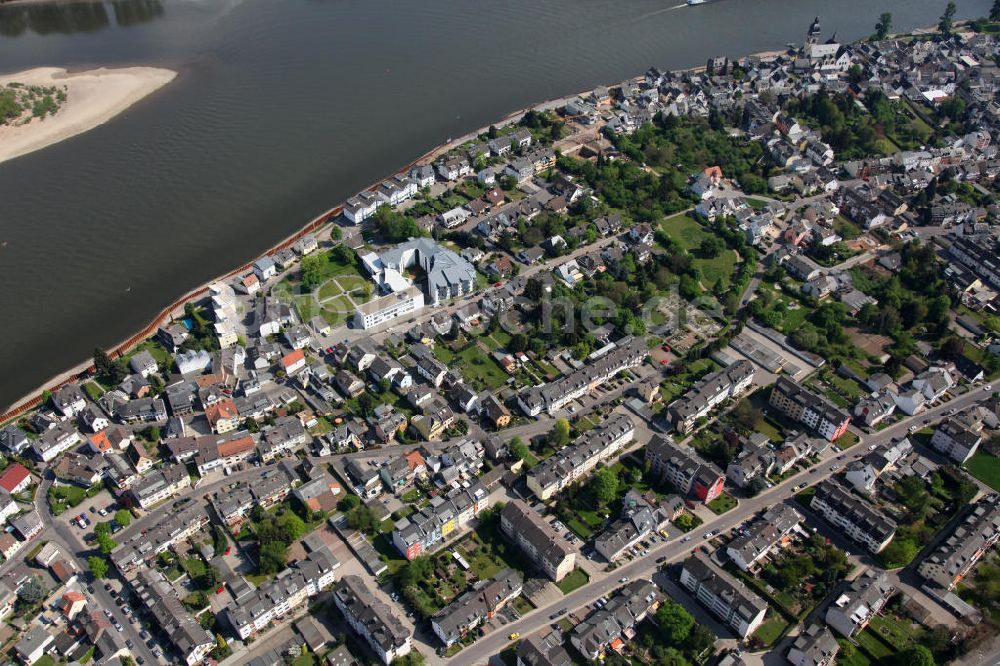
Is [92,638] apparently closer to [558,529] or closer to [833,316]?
[558,529]

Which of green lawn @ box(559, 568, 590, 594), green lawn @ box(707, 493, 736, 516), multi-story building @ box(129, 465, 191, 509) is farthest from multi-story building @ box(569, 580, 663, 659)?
multi-story building @ box(129, 465, 191, 509)

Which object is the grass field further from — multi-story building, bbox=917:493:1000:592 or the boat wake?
the boat wake

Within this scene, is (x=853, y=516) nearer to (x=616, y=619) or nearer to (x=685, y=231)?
(x=616, y=619)

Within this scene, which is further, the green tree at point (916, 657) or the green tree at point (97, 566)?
the green tree at point (97, 566)

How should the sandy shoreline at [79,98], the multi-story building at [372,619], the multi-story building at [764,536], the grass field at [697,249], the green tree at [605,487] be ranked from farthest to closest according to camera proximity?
the sandy shoreline at [79,98], the grass field at [697,249], the green tree at [605,487], the multi-story building at [764,536], the multi-story building at [372,619]

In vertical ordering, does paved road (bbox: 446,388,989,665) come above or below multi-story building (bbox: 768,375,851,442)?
below

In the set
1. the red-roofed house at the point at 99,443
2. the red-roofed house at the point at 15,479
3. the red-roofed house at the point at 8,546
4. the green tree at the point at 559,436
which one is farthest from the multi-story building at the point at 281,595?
the red-roofed house at the point at 15,479

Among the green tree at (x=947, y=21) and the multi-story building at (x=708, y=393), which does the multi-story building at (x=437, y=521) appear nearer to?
the multi-story building at (x=708, y=393)
